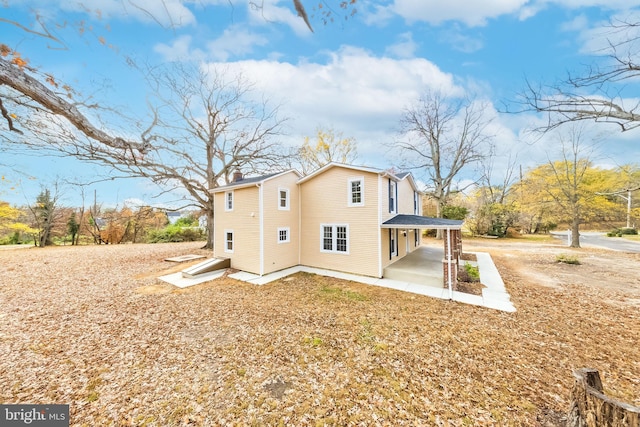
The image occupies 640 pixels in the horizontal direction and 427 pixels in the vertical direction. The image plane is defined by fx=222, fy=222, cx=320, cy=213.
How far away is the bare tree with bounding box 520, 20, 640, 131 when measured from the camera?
5559 mm

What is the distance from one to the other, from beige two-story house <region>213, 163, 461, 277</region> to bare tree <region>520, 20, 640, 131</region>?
450 cm

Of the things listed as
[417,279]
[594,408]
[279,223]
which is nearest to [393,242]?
[417,279]

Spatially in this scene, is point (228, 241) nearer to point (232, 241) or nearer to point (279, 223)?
point (232, 241)

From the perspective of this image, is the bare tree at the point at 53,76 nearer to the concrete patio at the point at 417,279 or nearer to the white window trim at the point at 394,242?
the concrete patio at the point at 417,279

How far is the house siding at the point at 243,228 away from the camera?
9.92m

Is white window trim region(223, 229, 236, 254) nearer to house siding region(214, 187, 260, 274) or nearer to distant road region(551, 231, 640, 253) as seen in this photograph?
house siding region(214, 187, 260, 274)

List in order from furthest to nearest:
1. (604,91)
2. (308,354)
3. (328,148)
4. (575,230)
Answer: (328,148)
(575,230)
(604,91)
(308,354)

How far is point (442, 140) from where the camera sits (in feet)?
70.2

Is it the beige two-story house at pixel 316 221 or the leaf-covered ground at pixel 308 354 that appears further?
the beige two-story house at pixel 316 221

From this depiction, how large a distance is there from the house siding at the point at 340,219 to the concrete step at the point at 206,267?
378 cm

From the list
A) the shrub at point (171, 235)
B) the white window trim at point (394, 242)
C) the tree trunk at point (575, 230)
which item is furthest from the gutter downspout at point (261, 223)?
the tree trunk at point (575, 230)

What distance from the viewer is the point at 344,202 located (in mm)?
10102

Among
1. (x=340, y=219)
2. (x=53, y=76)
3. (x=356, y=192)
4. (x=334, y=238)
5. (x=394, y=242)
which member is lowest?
(x=394, y=242)

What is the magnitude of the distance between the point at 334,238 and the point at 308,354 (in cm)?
638
